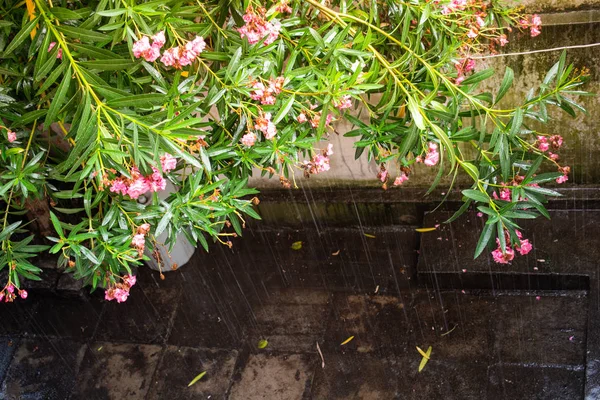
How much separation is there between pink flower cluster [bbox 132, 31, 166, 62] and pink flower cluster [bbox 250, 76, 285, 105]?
488 mm

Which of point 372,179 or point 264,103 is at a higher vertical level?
point 264,103

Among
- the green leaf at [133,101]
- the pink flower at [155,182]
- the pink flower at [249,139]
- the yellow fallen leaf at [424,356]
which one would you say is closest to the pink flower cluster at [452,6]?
the pink flower at [249,139]

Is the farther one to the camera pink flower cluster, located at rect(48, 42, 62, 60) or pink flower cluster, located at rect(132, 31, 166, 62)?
pink flower cluster, located at rect(48, 42, 62, 60)

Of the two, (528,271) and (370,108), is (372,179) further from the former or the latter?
(370,108)

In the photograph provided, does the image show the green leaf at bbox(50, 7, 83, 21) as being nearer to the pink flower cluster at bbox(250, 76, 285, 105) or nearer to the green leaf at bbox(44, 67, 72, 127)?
the green leaf at bbox(44, 67, 72, 127)


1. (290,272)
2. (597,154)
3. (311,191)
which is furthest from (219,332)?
(597,154)

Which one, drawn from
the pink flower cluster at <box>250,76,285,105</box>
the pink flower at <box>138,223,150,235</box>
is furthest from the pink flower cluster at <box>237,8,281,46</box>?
the pink flower at <box>138,223,150,235</box>

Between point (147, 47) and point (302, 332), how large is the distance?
2.95 m

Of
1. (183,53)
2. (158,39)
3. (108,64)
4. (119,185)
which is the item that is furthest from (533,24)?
(119,185)

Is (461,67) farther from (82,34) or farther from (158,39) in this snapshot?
(82,34)

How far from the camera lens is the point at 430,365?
468 cm

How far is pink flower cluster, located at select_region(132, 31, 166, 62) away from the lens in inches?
111

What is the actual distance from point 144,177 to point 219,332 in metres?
2.60

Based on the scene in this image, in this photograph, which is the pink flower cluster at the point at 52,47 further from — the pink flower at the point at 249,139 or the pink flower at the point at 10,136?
the pink flower at the point at 249,139
